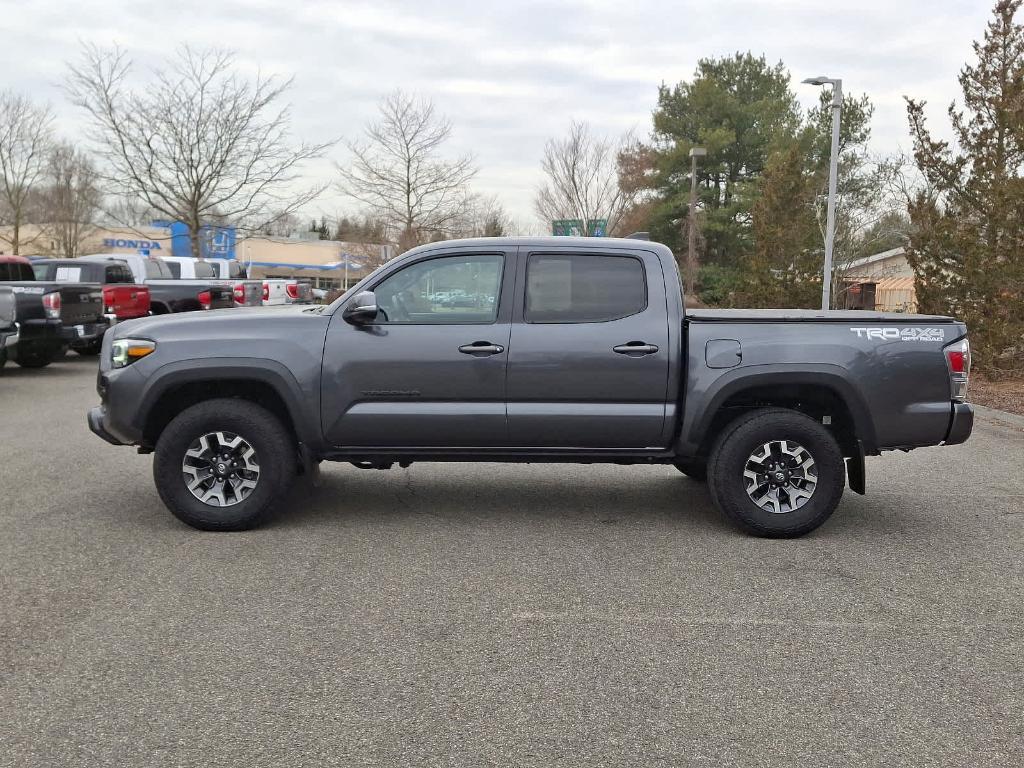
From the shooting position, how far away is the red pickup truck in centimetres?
1766

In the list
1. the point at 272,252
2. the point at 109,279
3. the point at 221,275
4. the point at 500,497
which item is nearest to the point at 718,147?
the point at 221,275

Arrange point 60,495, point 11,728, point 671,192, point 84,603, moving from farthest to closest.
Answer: point 671,192, point 60,495, point 84,603, point 11,728

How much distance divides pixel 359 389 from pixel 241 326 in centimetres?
84

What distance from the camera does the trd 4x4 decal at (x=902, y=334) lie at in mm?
6137

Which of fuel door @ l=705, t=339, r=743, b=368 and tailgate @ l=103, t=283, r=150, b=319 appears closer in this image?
fuel door @ l=705, t=339, r=743, b=368

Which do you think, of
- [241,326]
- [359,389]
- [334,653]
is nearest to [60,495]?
[241,326]

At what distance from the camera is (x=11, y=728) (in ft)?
11.5

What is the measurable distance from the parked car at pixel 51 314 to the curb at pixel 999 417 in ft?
41.7

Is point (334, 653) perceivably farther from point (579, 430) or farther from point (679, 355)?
point (679, 355)

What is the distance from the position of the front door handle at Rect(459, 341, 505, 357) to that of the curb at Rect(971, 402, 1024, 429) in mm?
8026

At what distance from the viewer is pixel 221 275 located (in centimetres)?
3647

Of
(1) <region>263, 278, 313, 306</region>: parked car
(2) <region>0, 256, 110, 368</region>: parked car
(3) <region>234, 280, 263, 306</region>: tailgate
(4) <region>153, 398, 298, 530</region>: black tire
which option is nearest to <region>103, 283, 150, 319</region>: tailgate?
(2) <region>0, 256, 110, 368</region>: parked car

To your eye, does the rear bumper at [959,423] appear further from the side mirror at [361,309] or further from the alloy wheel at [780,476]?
the side mirror at [361,309]

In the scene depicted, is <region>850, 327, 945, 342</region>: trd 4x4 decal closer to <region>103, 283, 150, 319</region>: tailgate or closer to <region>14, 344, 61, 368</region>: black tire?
<region>14, 344, 61, 368</region>: black tire
